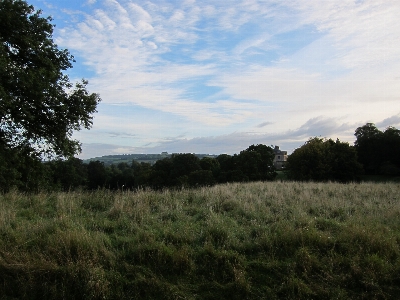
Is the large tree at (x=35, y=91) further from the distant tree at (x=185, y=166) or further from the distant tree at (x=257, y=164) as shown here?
the distant tree at (x=185, y=166)

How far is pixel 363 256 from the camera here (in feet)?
16.5

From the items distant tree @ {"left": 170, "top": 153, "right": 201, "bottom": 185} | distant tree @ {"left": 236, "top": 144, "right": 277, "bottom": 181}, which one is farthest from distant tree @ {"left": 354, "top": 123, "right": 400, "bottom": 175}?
distant tree @ {"left": 170, "top": 153, "right": 201, "bottom": 185}

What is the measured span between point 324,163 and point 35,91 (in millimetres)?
40926

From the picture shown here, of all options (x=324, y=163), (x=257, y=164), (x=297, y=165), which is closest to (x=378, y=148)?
(x=324, y=163)

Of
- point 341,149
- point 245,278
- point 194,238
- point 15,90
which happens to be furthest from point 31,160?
point 341,149

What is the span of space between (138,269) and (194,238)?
1.27 m

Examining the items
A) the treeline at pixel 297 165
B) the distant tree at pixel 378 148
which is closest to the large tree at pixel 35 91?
the treeline at pixel 297 165

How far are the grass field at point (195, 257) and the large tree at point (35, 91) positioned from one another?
8870 mm

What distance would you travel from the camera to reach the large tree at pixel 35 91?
45.5 feet

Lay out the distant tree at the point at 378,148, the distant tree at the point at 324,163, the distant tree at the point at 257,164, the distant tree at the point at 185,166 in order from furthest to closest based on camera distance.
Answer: the distant tree at the point at 185,166
the distant tree at the point at 378,148
the distant tree at the point at 257,164
the distant tree at the point at 324,163

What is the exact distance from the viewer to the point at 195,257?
16.4 ft

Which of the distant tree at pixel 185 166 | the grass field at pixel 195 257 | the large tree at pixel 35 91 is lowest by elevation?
the grass field at pixel 195 257

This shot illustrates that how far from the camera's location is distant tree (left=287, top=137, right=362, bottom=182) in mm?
44469

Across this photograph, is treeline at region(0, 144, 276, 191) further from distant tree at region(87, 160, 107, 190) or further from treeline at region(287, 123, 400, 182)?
treeline at region(287, 123, 400, 182)
